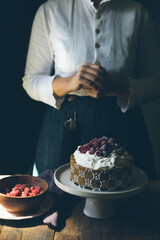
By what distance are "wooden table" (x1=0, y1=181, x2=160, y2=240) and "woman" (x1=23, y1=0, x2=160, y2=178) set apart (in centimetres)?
47

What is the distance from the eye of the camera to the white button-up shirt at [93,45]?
150 centimetres

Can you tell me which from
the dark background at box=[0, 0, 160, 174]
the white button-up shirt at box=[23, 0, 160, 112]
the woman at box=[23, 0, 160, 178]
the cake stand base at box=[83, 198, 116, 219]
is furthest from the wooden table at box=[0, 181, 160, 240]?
the dark background at box=[0, 0, 160, 174]

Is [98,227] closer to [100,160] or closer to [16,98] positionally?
[100,160]

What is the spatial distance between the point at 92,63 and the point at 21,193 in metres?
0.74

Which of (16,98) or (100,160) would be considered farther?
(16,98)

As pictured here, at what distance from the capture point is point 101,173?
1.07 metres

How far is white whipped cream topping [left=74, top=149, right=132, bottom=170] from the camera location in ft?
3.54

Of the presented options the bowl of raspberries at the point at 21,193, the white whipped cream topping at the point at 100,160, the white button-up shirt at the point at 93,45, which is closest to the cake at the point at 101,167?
the white whipped cream topping at the point at 100,160

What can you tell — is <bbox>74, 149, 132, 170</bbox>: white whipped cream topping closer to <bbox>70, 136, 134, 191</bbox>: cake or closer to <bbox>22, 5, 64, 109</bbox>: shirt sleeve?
<bbox>70, 136, 134, 191</bbox>: cake

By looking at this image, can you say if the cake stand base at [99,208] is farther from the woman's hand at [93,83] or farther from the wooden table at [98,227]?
the woman's hand at [93,83]

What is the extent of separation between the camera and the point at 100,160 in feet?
3.58

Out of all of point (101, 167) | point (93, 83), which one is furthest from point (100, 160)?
point (93, 83)

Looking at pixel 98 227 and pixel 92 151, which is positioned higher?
pixel 92 151

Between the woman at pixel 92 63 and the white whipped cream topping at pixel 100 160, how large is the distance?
36 cm
